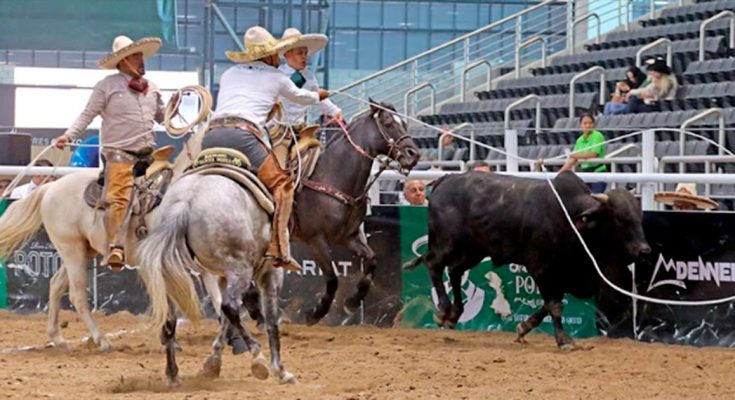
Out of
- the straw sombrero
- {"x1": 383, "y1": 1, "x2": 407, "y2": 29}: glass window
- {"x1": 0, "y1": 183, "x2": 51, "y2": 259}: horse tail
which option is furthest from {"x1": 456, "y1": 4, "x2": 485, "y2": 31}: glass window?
the straw sombrero

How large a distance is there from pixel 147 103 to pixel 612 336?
13.3 ft

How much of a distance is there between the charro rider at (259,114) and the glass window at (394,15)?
23756 mm

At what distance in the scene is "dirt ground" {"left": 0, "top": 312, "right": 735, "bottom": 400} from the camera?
9188mm

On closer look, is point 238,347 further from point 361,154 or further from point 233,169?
point 361,154

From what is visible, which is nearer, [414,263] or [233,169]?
[233,169]

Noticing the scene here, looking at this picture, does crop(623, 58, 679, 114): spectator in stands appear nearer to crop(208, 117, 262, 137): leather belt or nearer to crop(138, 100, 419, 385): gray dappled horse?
crop(208, 117, 262, 137): leather belt

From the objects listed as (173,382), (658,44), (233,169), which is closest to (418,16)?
(658,44)

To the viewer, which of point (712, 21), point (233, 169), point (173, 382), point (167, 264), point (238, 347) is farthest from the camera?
point (712, 21)

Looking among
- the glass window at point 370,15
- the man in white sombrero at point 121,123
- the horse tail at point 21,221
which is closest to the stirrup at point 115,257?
the man in white sombrero at point 121,123

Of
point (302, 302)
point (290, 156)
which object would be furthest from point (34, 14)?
point (290, 156)

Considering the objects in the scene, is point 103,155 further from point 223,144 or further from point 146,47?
point 223,144

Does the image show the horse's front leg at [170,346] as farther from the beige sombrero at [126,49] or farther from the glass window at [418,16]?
the glass window at [418,16]

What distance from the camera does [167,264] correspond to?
907 centimetres

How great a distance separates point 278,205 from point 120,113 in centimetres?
230
